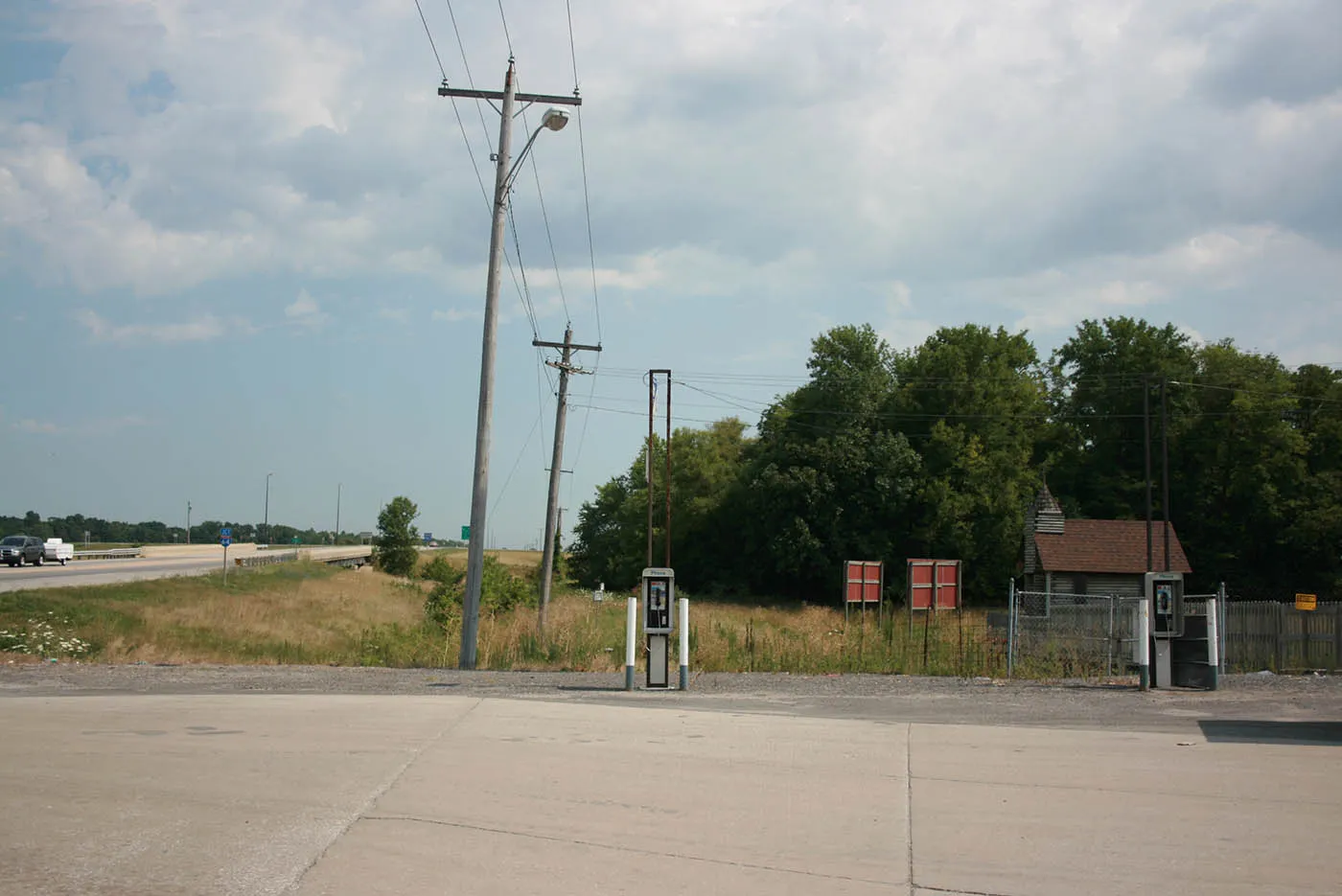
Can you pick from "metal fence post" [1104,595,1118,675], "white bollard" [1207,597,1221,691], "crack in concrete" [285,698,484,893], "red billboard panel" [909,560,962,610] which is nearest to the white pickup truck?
"red billboard panel" [909,560,962,610]

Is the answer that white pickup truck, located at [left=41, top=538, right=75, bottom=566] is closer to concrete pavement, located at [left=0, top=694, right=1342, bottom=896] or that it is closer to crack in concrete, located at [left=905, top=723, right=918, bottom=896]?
concrete pavement, located at [left=0, top=694, right=1342, bottom=896]

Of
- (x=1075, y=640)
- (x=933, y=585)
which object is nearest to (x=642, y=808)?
(x=933, y=585)

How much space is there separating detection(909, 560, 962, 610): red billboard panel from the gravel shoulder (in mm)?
3617

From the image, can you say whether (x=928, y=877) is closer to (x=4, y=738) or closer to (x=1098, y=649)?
(x=4, y=738)

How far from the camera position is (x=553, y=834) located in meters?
7.14

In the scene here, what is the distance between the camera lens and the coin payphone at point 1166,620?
53.6 ft

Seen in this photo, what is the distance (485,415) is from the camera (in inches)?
835

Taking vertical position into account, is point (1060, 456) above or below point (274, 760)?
above

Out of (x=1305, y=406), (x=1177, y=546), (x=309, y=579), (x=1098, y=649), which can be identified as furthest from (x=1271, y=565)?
(x=309, y=579)

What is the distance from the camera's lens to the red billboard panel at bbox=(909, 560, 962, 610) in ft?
70.3

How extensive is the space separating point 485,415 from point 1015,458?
5385cm

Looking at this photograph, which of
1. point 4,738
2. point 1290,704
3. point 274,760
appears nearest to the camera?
point 274,760

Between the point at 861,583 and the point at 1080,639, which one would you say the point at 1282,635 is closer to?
the point at 1080,639

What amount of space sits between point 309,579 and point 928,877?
5709 centimetres
